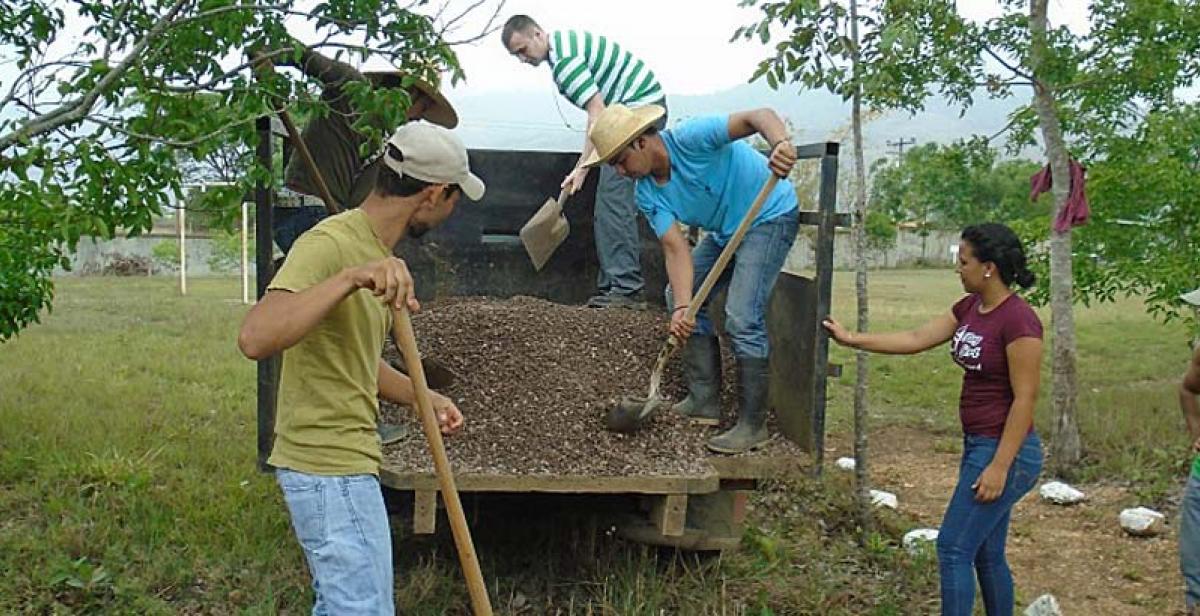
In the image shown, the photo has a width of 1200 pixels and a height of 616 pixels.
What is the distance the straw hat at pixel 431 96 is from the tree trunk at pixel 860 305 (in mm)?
1868

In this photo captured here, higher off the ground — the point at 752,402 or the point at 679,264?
the point at 679,264

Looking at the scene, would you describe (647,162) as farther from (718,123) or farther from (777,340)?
(777,340)

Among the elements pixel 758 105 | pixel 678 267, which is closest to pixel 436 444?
pixel 678 267

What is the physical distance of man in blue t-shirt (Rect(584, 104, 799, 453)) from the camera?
4.16 metres

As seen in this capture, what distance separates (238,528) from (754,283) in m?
2.33

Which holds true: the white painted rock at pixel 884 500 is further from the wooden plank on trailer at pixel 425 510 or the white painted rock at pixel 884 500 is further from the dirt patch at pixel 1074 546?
the wooden plank on trailer at pixel 425 510

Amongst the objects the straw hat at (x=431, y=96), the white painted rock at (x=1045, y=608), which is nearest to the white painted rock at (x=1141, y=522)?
the white painted rock at (x=1045, y=608)

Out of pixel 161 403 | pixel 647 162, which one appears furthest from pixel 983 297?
pixel 161 403

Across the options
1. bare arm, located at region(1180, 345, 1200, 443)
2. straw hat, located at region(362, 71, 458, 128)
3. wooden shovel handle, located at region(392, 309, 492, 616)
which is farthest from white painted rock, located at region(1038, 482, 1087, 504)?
wooden shovel handle, located at region(392, 309, 492, 616)

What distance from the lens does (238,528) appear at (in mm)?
4914

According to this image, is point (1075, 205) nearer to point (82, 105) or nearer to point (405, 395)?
point (405, 395)

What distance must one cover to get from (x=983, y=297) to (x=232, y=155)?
8.53 ft

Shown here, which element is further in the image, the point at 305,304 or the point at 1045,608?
the point at 1045,608

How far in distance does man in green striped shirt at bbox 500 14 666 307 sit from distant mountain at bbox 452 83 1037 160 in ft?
0.93
